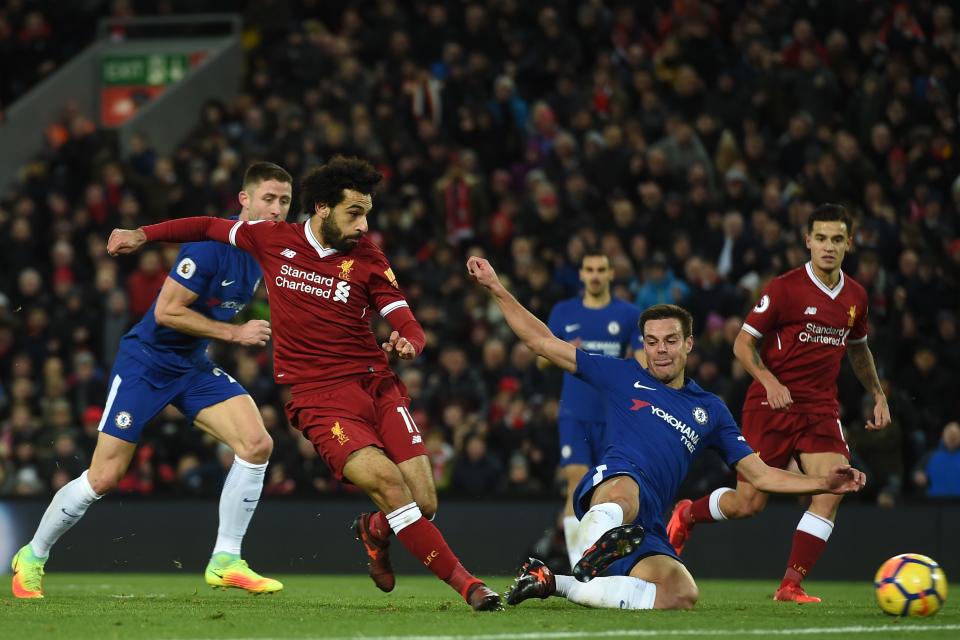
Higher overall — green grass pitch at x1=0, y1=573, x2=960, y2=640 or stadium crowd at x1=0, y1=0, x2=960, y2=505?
stadium crowd at x1=0, y1=0, x2=960, y2=505

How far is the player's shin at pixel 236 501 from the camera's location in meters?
9.21

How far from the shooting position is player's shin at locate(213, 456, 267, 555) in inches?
363

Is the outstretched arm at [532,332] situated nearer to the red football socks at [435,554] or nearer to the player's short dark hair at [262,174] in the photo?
the red football socks at [435,554]

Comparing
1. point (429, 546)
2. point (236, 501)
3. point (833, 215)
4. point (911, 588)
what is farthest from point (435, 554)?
point (833, 215)

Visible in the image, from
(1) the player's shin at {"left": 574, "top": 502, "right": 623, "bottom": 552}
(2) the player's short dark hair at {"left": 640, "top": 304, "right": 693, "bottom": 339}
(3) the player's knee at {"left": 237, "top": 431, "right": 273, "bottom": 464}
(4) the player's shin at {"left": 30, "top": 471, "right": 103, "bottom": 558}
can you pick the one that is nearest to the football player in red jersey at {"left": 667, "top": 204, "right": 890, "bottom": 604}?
(2) the player's short dark hair at {"left": 640, "top": 304, "right": 693, "bottom": 339}

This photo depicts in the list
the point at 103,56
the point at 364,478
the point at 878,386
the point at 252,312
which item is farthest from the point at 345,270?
the point at 103,56

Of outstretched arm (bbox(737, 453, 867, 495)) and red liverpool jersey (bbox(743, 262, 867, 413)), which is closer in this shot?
outstretched arm (bbox(737, 453, 867, 495))

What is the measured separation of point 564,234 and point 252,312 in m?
3.52

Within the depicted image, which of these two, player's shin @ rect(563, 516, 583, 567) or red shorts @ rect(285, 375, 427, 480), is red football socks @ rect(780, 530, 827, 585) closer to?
player's shin @ rect(563, 516, 583, 567)

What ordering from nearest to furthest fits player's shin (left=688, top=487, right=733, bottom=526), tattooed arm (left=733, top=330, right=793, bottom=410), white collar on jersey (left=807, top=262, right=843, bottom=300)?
1. tattooed arm (left=733, top=330, right=793, bottom=410)
2. white collar on jersey (left=807, top=262, right=843, bottom=300)
3. player's shin (left=688, top=487, right=733, bottom=526)

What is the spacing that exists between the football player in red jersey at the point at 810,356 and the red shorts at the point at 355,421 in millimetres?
2475

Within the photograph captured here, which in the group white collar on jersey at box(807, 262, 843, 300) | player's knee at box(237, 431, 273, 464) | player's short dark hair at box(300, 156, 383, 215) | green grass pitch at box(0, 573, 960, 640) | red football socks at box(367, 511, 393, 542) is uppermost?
player's short dark hair at box(300, 156, 383, 215)

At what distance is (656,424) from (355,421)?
1.58m

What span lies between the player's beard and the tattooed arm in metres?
2.64
